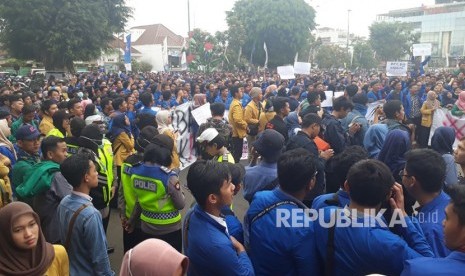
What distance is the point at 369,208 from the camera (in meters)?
2.23

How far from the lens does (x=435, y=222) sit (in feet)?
8.21

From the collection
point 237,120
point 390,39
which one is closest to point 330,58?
point 390,39

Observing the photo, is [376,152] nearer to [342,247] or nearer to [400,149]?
[400,149]

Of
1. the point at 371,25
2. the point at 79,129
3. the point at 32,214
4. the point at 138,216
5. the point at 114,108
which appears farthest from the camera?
the point at 371,25

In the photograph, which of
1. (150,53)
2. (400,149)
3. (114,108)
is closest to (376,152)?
(400,149)

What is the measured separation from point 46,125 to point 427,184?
5.28 m

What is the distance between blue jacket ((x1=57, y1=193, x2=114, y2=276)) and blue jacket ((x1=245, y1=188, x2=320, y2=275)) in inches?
41.7

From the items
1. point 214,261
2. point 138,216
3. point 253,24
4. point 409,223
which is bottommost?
point 138,216

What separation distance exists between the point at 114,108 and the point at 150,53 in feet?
222

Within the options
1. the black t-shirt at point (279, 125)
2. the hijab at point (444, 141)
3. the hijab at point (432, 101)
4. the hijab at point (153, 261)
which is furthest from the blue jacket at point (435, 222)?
the hijab at point (432, 101)

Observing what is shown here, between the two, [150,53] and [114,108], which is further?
[150,53]

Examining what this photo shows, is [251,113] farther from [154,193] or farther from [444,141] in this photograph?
[154,193]

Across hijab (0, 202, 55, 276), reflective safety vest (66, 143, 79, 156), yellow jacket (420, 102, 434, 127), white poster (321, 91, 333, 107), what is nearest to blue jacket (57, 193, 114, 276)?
hijab (0, 202, 55, 276)

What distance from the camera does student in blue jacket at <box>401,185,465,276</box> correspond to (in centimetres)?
171
